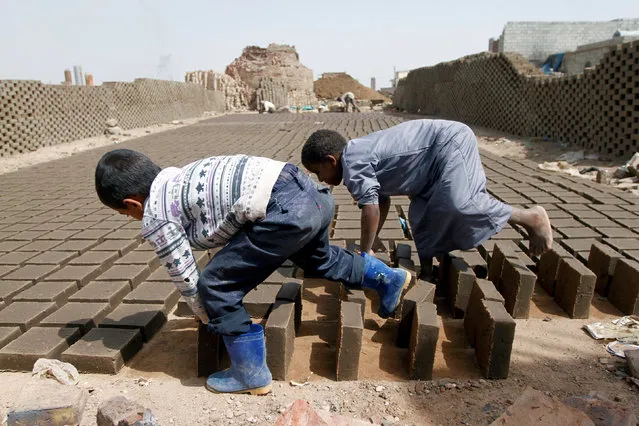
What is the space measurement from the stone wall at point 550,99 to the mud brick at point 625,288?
16.4 ft

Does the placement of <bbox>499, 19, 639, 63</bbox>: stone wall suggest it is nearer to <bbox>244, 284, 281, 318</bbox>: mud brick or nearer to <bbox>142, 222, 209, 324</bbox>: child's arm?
<bbox>244, 284, 281, 318</bbox>: mud brick

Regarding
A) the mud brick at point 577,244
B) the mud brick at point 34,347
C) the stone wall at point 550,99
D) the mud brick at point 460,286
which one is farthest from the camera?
the stone wall at point 550,99

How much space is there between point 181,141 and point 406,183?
8.35 metres

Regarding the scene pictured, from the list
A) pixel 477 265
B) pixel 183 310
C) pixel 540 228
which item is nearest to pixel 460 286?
pixel 477 265

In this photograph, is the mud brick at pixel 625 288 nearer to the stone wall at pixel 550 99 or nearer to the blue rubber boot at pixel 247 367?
the blue rubber boot at pixel 247 367

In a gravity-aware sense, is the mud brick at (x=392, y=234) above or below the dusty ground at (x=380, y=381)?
above

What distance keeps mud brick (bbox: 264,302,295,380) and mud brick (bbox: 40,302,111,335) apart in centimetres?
112

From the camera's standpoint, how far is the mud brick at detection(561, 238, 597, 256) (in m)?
3.33

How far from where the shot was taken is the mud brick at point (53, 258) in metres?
3.41

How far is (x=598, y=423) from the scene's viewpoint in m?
1.56

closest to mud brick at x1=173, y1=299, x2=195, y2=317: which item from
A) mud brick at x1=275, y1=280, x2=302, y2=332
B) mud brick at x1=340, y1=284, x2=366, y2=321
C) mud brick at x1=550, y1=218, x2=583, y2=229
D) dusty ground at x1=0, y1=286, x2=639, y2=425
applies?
dusty ground at x1=0, y1=286, x2=639, y2=425

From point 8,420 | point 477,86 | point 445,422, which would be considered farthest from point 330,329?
point 477,86

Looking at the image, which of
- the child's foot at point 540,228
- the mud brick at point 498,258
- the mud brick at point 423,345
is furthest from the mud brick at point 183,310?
the child's foot at point 540,228

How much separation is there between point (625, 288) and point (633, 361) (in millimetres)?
789
